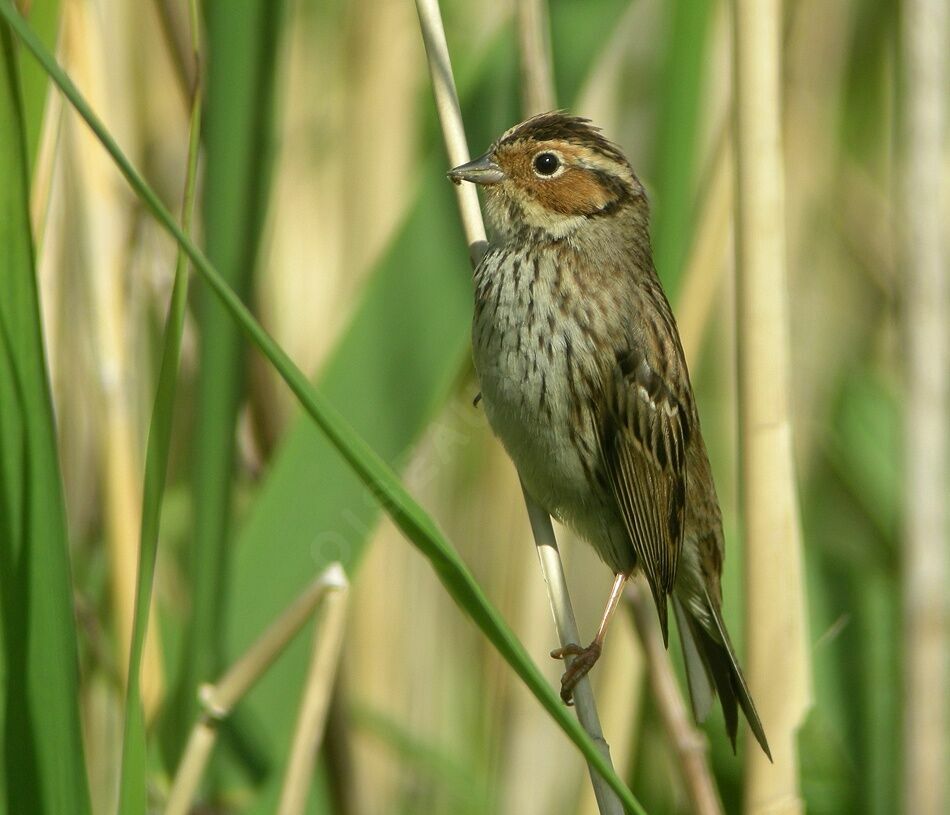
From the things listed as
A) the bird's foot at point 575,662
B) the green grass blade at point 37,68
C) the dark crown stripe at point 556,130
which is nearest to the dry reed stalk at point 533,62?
the dark crown stripe at point 556,130

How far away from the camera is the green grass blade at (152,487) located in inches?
46.9

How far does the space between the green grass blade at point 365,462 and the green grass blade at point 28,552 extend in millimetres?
258

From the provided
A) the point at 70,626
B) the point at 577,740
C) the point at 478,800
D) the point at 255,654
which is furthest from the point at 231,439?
the point at 478,800

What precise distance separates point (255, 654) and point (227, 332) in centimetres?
43

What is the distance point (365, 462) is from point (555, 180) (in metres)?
1.07

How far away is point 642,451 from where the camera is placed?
2.05 meters

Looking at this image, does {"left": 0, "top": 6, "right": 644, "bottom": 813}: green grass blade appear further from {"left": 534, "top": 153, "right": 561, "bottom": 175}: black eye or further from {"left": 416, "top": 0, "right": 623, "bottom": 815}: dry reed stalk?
{"left": 534, "top": 153, "right": 561, "bottom": 175}: black eye

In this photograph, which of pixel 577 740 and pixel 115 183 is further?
pixel 115 183

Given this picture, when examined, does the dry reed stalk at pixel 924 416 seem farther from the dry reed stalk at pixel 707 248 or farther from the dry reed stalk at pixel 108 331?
the dry reed stalk at pixel 108 331

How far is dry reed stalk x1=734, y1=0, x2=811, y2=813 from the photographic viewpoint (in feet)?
5.36

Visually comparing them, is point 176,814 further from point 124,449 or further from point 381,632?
point 381,632

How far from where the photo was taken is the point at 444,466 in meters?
2.93

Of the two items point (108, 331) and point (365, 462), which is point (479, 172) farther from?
point (365, 462)

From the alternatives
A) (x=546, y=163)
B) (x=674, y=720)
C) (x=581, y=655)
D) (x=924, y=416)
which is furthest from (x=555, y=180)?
(x=674, y=720)
